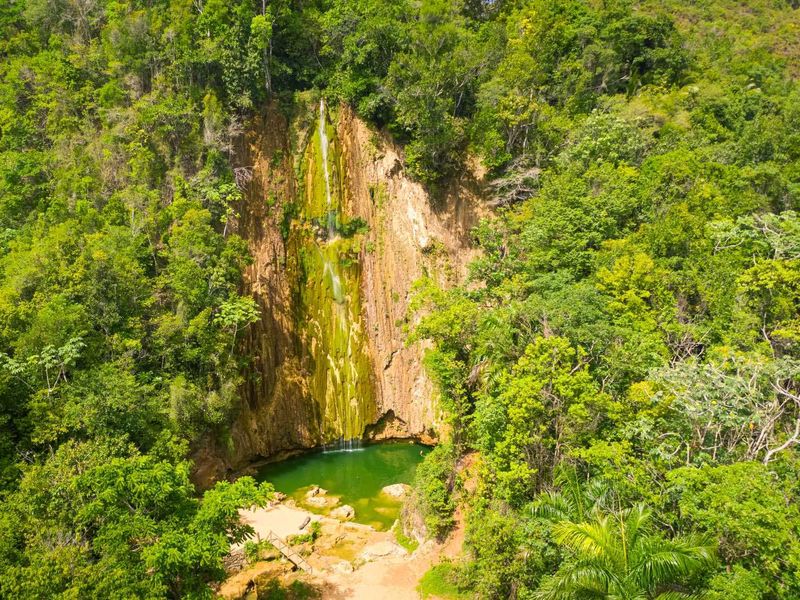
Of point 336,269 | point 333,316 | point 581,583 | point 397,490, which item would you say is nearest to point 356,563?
point 397,490

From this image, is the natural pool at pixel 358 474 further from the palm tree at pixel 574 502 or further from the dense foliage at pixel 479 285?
the palm tree at pixel 574 502

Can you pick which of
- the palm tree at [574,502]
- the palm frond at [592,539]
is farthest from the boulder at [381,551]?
the palm frond at [592,539]

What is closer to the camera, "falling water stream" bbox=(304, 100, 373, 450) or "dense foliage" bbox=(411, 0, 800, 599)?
"dense foliage" bbox=(411, 0, 800, 599)

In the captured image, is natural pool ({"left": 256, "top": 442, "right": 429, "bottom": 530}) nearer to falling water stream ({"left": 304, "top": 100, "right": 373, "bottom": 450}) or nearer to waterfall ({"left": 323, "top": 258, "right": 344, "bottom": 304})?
falling water stream ({"left": 304, "top": 100, "right": 373, "bottom": 450})

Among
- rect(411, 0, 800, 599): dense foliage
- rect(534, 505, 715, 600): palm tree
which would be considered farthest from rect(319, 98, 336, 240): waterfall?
rect(534, 505, 715, 600): palm tree

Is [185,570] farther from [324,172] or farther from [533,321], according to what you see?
[324,172]

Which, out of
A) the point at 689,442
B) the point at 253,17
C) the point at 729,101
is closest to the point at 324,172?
the point at 253,17

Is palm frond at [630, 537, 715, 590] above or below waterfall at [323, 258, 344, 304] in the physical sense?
below
